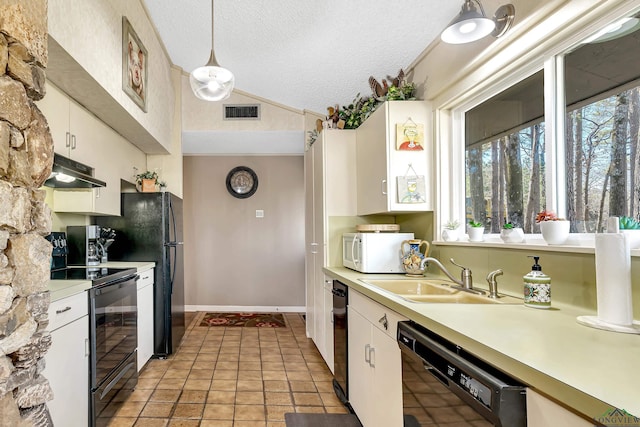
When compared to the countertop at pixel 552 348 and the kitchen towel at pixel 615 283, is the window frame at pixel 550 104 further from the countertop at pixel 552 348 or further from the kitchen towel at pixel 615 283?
the countertop at pixel 552 348

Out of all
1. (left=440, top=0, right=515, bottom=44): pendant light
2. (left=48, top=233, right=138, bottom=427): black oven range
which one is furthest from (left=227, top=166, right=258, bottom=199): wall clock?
(left=440, top=0, right=515, bottom=44): pendant light

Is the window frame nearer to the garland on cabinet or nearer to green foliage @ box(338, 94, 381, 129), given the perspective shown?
the garland on cabinet

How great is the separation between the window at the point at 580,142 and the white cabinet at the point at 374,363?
0.84 metres

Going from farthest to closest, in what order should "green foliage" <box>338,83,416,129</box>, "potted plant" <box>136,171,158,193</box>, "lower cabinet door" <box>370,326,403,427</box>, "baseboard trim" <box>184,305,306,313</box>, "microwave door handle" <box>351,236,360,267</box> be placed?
1. "baseboard trim" <box>184,305,306,313</box>
2. "potted plant" <box>136,171,158,193</box>
3. "microwave door handle" <box>351,236,360,267</box>
4. "green foliage" <box>338,83,416,129</box>
5. "lower cabinet door" <box>370,326,403,427</box>

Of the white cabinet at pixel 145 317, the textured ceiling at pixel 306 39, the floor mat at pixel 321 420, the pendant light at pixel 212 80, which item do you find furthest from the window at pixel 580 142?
the white cabinet at pixel 145 317

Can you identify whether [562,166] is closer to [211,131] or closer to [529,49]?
[529,49]

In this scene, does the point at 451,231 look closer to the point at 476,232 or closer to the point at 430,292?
the point at 476,232

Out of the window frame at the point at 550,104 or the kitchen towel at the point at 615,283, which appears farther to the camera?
the window frame at the point at 550,104

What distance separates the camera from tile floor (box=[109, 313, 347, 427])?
2252 mm

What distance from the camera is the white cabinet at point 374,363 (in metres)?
1.52

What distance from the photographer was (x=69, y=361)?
5.74 feet

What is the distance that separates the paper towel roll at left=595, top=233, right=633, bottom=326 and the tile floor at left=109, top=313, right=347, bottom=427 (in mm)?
1792

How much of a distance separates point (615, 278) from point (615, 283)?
0.01 m

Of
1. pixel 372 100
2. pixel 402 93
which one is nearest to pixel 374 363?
pixel 402 93
